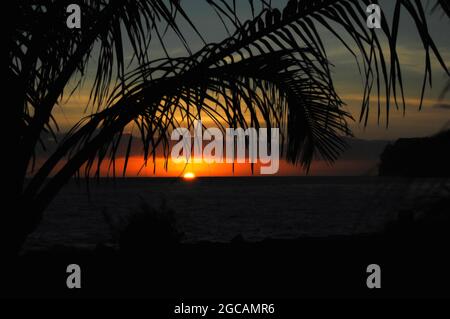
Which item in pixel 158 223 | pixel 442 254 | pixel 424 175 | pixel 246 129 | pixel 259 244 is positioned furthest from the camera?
pixel 158 223

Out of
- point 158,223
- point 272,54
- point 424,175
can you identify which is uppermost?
point 158,223

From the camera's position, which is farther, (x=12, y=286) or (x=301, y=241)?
(x=301, y=241)

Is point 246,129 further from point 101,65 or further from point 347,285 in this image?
point 347,285

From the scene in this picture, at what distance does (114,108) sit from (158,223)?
648cm

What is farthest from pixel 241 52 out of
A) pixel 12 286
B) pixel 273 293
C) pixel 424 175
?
pixel 273 293

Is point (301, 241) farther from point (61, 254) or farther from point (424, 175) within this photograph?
point (424, 175)

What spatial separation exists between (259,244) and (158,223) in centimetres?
179

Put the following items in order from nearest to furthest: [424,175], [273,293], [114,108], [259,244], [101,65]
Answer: [424,175] < [114,108] < [101,65] < [273,293] < [259,244]

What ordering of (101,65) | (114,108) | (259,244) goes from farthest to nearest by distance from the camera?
1. (259,244)
2. (101,65)
3. (114,108)

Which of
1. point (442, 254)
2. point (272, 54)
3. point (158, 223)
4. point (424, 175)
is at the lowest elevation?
point (424, 175)

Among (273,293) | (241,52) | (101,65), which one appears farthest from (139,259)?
(241,52)

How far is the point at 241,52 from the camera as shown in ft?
8.76

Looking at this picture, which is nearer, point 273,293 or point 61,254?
point 273,293

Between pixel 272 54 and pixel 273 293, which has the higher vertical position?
pixel 272 54
